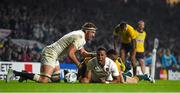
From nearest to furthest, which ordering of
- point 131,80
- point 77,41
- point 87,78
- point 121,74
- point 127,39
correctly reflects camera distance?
point 77,41 < point 87,78 < point 121,74 < point 131,80 < point 127,39

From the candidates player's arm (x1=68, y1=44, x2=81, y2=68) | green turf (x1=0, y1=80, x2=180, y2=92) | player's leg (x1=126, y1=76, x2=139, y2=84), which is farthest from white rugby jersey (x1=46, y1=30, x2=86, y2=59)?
player's leg (x1=126, y1=76, x2=139, y2=84)

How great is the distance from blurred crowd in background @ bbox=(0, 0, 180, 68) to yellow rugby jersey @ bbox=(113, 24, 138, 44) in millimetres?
9794

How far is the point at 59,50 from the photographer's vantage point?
14992 millimetres

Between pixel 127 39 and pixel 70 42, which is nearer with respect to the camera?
pixel 70 42

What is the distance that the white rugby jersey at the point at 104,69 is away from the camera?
15.0 m

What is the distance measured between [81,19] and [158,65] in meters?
8.54

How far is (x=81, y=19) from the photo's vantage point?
124 ft

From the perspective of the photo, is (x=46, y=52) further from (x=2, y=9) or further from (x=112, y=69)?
(x=2, y=9)

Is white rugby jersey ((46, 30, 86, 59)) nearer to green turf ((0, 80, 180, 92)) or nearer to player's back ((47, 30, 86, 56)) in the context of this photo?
player's back ((47, 30, 86, 56))

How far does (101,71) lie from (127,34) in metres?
3.71

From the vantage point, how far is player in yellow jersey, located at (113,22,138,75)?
18.3 m

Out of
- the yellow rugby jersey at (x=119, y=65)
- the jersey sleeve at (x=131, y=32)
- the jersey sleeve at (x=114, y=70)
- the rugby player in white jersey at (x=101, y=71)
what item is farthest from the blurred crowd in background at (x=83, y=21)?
the jersey sleeve at (x=114, y=70)

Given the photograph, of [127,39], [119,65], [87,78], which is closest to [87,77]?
[87,78]

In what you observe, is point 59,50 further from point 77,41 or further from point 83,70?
point 83,70
